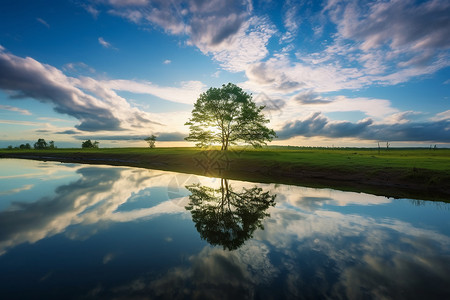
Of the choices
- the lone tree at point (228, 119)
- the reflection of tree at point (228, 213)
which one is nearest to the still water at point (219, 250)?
the reflection of tree at point (228, 213)

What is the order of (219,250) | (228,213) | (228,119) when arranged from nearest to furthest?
(219,250)
(228,213)
(228,119)

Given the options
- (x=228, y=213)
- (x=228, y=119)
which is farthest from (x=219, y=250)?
(x=228, y=119)

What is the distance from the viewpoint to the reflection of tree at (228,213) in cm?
982

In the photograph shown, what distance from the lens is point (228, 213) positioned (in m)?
13.5

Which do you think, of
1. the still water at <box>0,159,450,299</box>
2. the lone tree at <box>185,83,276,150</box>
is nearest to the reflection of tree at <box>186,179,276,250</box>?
the still water at <box>0,159,450,299</box>

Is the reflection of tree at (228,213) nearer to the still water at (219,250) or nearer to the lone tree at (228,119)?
the still water at (219,250)

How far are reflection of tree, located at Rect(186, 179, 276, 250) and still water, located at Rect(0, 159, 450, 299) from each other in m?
0.07

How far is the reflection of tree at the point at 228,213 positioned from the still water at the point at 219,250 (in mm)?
73

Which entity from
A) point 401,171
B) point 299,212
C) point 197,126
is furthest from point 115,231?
point 197,126

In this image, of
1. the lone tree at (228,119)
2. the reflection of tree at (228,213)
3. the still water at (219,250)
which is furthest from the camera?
the lone tree at (228,119)

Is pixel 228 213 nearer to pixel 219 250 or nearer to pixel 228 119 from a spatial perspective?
pixel 219 250

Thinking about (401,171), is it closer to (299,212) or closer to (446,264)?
(299,212)

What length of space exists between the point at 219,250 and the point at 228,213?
5.21 meters

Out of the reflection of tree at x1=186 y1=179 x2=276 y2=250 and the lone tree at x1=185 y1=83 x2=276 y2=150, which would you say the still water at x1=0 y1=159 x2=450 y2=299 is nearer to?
the reflection of tree at x1=186 y1=179 x2=276 y2=250
